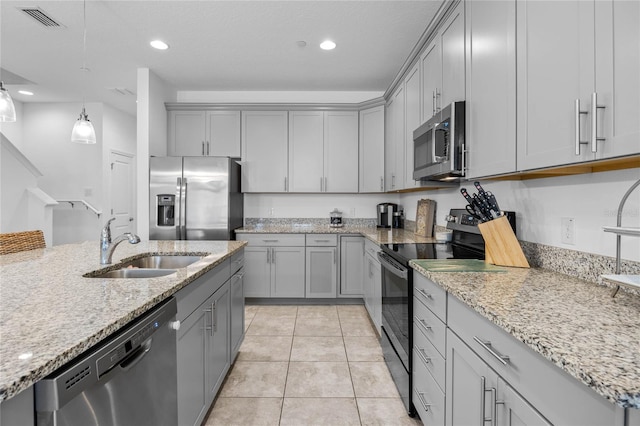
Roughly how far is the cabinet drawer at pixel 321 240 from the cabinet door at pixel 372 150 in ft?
2.56

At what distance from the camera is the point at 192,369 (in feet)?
5.16

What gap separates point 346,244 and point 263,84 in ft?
7.42

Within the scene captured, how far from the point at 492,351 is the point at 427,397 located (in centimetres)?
79

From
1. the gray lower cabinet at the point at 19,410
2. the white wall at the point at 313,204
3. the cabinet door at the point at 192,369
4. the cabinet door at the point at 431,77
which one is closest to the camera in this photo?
the gray lower cabinet at the point at 19,410

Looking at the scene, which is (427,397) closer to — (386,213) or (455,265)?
(455,265)

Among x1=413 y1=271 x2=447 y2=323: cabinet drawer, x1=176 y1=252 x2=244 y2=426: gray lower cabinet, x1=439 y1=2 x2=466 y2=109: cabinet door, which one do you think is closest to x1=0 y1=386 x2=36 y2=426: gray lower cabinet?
x1=176 y1=252 x2=244 y2=426: gray lower cabinet

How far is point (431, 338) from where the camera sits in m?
1.59

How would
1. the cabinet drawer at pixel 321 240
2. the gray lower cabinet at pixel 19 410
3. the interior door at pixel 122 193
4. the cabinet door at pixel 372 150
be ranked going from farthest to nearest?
the interior door at pixel 122 193, the cabinet door at pixel 372 150, the cabinet drawer at pixel 321 240, the gray lower cabinet at pixel 19 410

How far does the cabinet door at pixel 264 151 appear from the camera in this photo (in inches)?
167

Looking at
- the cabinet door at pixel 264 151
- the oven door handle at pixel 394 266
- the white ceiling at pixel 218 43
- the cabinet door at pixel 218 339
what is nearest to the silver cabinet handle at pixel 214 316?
the cabinet door at pixel 218 339

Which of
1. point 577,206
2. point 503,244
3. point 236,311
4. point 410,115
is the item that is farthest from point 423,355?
point 410,115

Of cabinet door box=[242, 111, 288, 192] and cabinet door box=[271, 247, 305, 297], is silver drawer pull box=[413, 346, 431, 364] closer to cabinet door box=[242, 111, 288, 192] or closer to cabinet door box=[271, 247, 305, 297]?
cabinet door box=[271, 247, 305, 297]

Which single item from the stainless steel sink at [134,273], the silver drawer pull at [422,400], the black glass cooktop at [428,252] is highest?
the black glass cooktop at [428,252]

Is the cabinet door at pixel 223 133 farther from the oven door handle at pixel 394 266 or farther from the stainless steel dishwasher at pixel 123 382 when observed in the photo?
the stainless steel dishwasher at pixel 123 382
